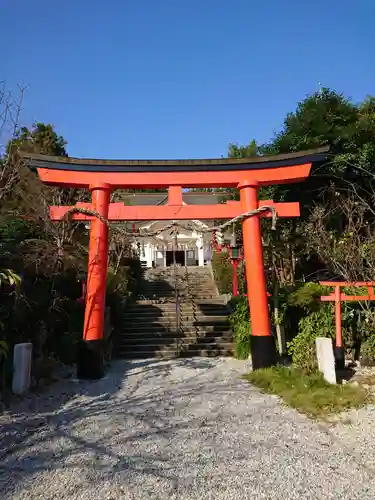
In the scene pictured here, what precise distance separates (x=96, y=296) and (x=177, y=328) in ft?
11.2

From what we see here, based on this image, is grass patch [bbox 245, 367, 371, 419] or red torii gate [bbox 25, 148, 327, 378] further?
red torii gate [bbox 25, 148, 327, 378]

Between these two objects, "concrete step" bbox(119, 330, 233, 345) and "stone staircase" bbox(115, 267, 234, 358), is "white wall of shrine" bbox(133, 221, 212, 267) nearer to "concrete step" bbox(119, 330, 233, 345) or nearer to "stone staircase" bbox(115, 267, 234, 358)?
Result: "stone staircase" bbox(115, 267, 234, 358)

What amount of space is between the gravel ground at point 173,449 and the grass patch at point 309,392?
0.22m

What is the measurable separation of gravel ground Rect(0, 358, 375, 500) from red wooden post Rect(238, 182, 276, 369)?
1.02 m

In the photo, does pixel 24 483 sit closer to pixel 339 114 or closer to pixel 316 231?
pixel 316 231

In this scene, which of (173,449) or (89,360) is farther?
(89,360)

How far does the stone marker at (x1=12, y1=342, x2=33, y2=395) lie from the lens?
19.1 feet

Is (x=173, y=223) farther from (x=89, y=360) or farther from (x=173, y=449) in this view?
(x=173, y=449)

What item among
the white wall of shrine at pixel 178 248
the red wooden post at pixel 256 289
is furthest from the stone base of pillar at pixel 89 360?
the white wall of shrine at pixel 178 248

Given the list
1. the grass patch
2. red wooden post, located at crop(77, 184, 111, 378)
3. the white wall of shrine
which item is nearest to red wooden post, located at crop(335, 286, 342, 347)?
the grass patch

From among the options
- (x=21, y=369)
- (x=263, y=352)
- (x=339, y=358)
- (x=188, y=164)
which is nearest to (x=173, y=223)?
(x=188, y=164)

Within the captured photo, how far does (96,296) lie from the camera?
7.23 meters

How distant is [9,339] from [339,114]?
10765 millimetres

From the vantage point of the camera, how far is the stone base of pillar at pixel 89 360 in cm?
A: 702
